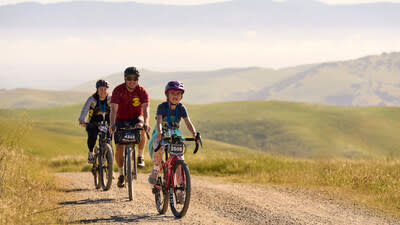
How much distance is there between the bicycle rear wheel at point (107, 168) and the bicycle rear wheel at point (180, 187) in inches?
123

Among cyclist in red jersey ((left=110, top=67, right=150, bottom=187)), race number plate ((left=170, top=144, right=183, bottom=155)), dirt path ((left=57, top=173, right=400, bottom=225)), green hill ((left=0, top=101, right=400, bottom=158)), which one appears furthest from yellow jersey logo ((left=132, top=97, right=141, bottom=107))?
green hill ((left=0, top=101, right=400, bottom=158))

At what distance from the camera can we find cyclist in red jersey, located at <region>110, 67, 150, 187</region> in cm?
1061

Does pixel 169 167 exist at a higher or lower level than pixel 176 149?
lower

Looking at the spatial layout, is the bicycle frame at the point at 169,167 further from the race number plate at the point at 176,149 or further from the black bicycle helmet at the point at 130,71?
the black bicycle helmet at the point at 130,71

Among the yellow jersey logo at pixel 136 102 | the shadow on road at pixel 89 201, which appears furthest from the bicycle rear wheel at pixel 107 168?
the yellow jersey logo at pixel 136 102

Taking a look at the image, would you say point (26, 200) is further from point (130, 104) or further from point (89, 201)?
point (130, 104)

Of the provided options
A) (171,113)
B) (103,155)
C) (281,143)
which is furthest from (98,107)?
(281,143)

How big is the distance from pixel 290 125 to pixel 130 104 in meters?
129

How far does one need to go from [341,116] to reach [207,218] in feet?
451

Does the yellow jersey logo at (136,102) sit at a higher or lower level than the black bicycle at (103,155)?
higher

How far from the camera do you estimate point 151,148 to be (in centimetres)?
966

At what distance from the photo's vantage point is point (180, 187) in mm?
8648

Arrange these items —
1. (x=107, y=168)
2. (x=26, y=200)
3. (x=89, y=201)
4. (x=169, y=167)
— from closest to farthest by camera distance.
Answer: (x=169, y=167), (x=26, y=200), (x=89, y=201), (x=107, y=168)

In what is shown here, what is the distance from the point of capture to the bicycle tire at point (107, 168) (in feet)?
38.4
